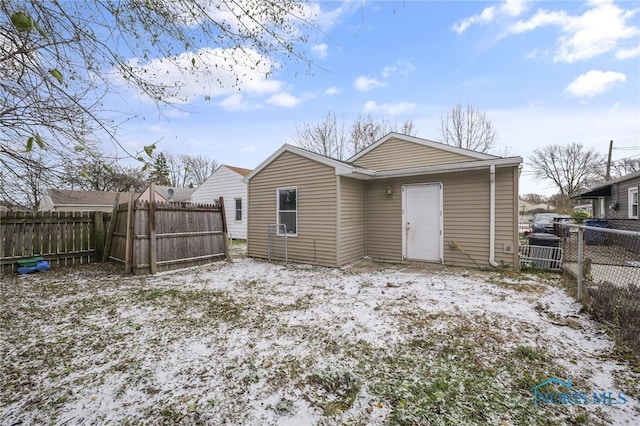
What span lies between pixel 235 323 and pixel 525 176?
41.2m

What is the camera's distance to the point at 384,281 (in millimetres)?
5910

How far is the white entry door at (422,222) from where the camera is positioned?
7.40 meters

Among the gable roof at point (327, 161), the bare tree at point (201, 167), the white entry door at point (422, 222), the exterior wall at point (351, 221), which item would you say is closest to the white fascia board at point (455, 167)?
the white entry door at point (422, 222)

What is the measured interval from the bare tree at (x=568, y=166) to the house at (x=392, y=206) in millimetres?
33874

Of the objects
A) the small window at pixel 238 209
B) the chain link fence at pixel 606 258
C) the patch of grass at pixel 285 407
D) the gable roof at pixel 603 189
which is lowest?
the patch of grass at pixel 285 407

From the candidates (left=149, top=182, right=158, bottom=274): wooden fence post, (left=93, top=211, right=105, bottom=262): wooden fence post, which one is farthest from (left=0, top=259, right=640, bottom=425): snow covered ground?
(left=93, top=211, right=105, bottom=262): wooden fence post

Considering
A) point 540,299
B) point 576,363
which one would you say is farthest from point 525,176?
point 576,363

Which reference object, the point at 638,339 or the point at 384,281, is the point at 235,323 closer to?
the point at 384,281

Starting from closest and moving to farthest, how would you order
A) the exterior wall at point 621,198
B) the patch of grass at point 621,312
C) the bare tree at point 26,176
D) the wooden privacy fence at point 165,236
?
the patch of grass at point 621,312 → the bare tree at point 26,176 → the wooden privacy fence at point 165,236 → the exterior wall at point 621,198

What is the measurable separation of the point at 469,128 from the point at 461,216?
1404 centimetres

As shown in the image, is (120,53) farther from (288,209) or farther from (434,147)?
(434,147)

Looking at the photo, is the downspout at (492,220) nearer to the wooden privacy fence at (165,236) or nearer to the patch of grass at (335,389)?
the patch of grass at (335,389)

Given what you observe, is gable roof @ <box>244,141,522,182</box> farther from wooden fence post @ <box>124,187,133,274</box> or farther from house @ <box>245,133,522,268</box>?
wooden fence post @ <box>124,187,133,274</box>

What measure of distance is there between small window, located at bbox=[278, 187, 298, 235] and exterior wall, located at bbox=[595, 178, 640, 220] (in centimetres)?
1293
